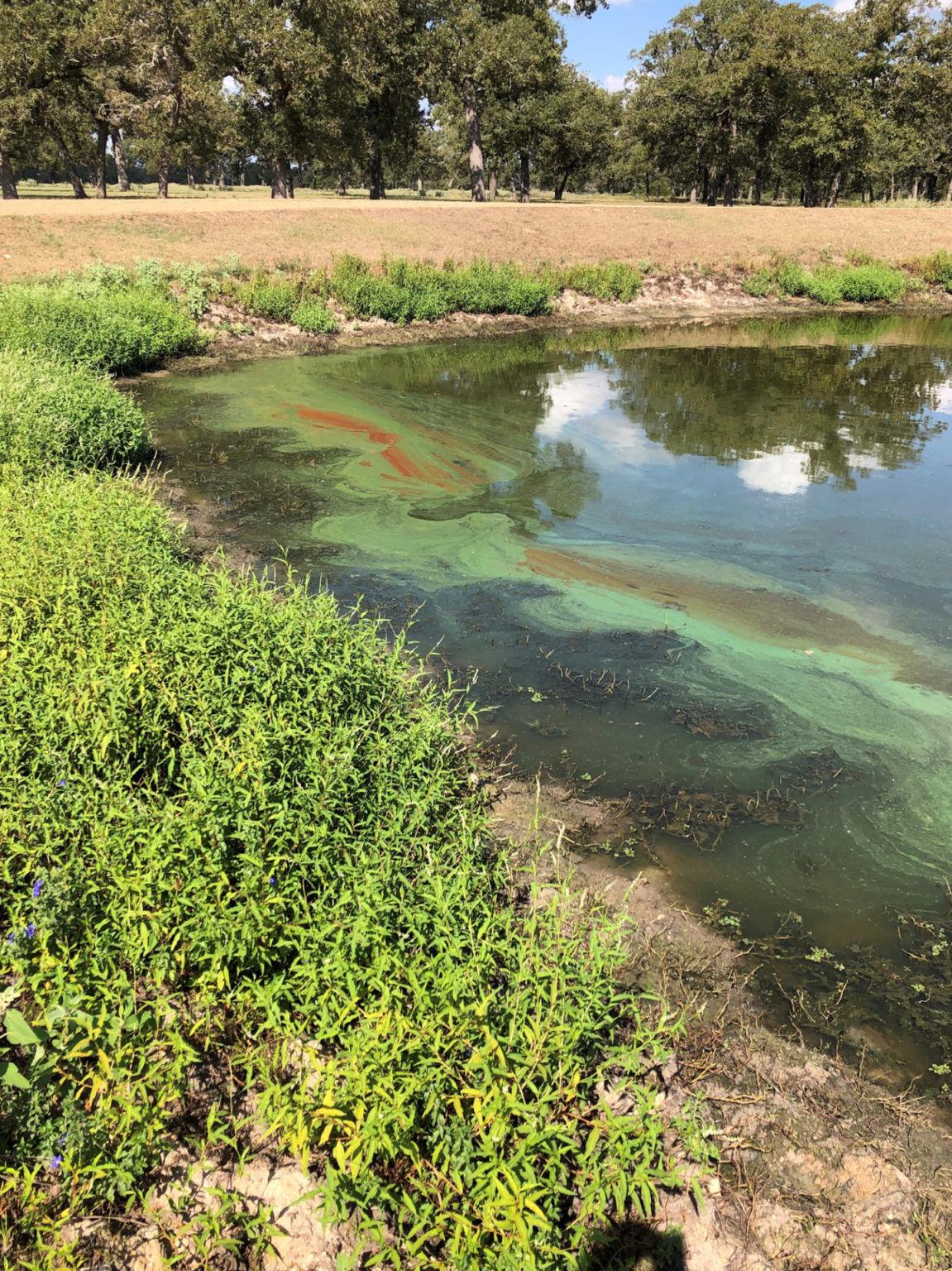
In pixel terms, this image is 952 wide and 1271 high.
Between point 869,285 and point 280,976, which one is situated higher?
point 869,285

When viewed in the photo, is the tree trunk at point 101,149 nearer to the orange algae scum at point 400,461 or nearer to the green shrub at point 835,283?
the green shrub at point 835,283

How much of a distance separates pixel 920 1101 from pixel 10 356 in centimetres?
1118

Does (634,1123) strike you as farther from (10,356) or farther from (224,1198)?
(10,356)

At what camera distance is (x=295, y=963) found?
252cm

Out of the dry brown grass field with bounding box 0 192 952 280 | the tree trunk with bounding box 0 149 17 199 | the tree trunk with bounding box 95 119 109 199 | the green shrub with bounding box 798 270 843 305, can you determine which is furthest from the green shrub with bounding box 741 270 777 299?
the tree trunk with bounding box 0 149 17 199

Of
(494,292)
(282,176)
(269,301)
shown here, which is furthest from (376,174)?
(269,301)

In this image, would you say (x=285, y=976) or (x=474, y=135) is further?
(x=474, y=135)

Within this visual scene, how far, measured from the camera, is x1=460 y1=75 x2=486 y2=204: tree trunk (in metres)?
→ 32.2

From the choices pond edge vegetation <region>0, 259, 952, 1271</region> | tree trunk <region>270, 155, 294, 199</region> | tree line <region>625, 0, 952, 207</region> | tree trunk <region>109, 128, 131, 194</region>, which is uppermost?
tree line <region>625, 0, 952, 207</region>

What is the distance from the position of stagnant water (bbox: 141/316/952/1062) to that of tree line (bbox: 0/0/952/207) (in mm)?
20308

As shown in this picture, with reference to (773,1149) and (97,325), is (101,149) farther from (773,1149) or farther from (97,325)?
(773,1149)

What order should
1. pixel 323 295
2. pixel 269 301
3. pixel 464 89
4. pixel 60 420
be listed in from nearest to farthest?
pixel 60 420, pixel 269 301, pixel 323 295, pixel 464 89

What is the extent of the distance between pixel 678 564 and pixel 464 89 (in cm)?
3377

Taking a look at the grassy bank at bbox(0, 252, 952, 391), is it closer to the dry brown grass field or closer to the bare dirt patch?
the dry brown grass field
